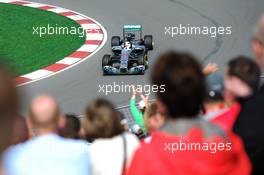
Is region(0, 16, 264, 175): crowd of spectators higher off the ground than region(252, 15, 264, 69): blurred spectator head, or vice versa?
region(252, 15, 264, 69): blurred spectator head

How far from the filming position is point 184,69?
8.18 ft

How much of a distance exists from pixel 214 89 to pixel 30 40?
8.99m

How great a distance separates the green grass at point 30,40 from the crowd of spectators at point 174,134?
274 inches

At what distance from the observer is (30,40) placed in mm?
11961

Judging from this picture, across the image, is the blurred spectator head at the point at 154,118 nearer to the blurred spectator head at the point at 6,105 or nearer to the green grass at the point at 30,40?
the blurred spectator head at the point at 6,105

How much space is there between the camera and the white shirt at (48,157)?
8.75 ft

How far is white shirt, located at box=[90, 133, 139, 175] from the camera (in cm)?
315

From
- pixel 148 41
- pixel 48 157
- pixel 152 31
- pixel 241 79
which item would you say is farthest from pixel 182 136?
pixel 152 31

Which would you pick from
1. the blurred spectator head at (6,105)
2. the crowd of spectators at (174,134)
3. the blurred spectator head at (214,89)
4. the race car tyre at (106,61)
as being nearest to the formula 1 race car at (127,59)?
the race car tyre at (106,61)

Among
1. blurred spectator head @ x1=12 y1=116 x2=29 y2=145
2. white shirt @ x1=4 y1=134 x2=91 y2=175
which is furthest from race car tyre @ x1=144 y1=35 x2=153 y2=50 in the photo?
white shirt @ x1=4 y1=134 x2=91 y2=175

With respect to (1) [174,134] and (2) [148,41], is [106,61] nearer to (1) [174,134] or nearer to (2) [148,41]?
(2) [148,41]
